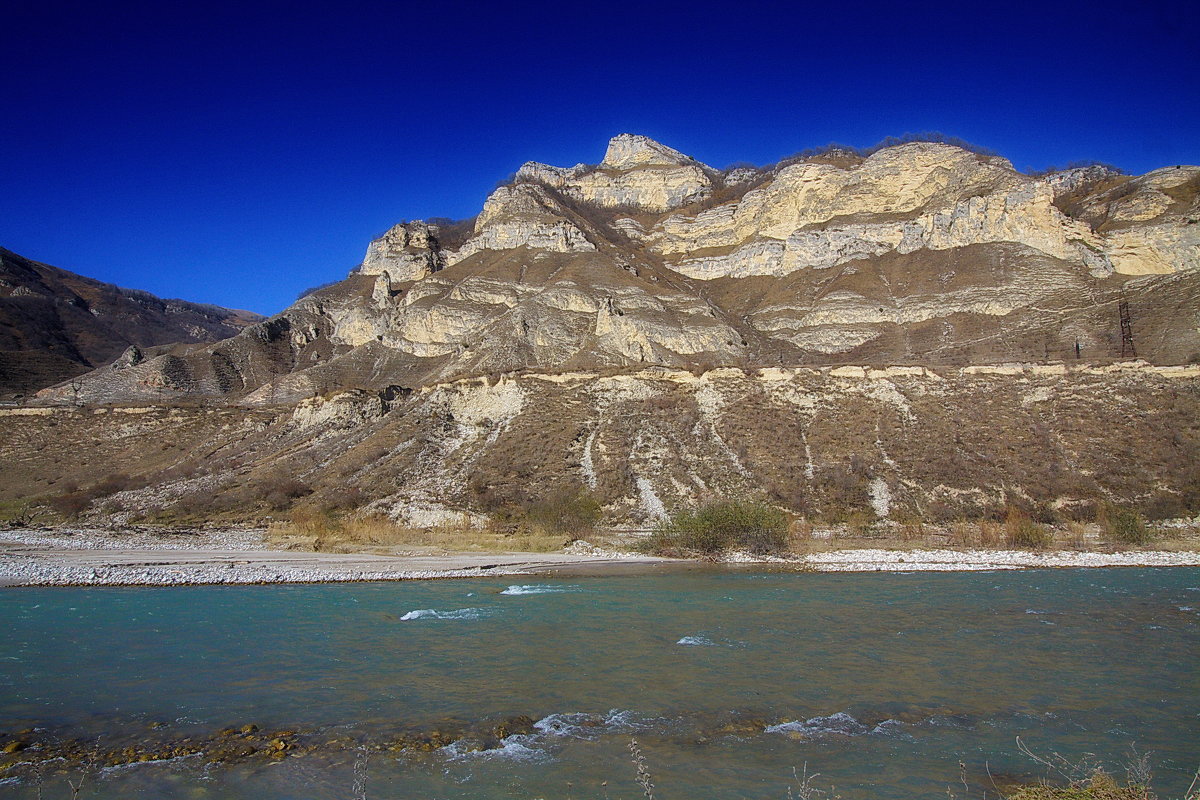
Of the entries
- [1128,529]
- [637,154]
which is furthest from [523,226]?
[1128,529]

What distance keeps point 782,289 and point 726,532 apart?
82005 millimetres

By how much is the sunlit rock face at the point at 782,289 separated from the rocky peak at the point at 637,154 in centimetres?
4328

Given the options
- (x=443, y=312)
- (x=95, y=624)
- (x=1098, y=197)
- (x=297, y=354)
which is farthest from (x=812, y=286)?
(x=95, y=624)

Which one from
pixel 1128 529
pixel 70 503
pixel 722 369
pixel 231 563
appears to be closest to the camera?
pixel 231 563

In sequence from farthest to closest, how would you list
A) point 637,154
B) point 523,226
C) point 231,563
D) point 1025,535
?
point 637,154 < point 523,226 < point 1025,535 < point 231,563

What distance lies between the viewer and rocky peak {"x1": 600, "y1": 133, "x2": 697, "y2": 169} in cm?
17512

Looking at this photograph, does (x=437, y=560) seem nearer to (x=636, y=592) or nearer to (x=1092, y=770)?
(x=636, y=592)

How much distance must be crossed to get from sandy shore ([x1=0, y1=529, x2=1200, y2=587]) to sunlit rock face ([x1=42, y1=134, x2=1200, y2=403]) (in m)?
24.6

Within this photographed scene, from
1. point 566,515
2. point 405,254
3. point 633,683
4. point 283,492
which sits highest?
point 405,254

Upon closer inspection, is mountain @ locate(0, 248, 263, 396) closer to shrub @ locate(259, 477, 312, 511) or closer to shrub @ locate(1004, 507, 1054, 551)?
shrub @ locate(259, 477, 312, 511)

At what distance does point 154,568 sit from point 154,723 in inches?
784

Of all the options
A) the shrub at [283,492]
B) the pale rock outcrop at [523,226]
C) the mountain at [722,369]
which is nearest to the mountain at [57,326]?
the mountain at [722,369]

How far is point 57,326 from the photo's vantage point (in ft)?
468

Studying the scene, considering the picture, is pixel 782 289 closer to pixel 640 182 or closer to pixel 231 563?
pixel 640 182
